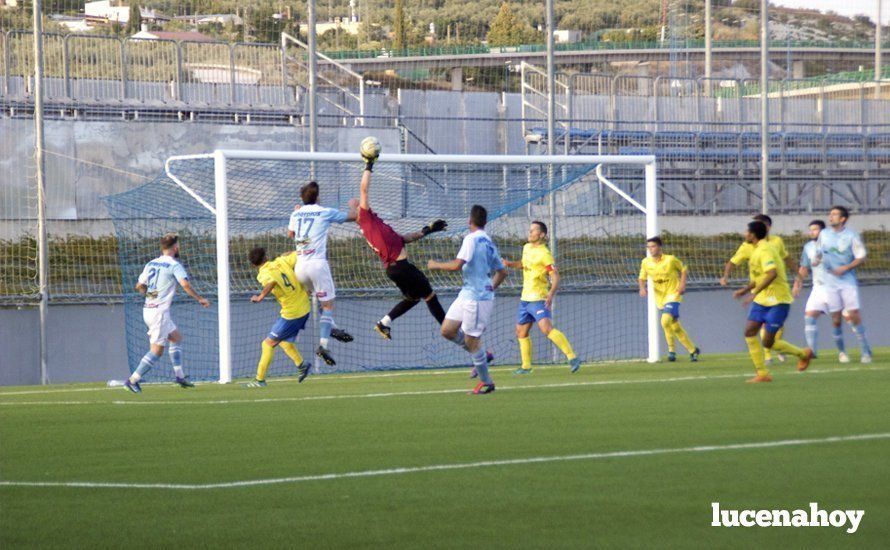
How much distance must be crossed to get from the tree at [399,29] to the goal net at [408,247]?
311 cm

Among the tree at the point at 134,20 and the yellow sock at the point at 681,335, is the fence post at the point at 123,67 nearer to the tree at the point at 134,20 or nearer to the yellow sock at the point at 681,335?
the tree at the point at 134,20

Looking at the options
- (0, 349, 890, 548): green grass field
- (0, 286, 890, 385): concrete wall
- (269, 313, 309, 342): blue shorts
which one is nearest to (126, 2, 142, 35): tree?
(0, 286, 890, 385): concrete wall

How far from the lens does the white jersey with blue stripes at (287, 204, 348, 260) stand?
16.0 metres

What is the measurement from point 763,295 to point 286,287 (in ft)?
18.2

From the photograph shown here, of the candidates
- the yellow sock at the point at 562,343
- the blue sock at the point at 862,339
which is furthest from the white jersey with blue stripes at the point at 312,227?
the blue sock at the point at 862,339

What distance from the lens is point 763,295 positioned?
14109 mm

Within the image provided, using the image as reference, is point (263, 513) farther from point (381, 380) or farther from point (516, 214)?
point (516, 214)

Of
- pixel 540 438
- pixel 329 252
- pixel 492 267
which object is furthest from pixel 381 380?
pixel 540 438

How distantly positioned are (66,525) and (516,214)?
1729 centimetres

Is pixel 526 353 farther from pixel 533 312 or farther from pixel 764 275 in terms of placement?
pixel 764 275

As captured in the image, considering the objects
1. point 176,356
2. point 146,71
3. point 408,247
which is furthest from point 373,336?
point 146,71

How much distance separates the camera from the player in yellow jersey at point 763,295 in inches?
540

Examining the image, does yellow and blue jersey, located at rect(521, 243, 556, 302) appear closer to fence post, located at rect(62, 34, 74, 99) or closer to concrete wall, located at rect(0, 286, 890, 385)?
concrete wall, located at rect(0, 286, 890, 385)

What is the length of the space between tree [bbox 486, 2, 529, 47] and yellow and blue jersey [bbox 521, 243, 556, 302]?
34.6 feet
